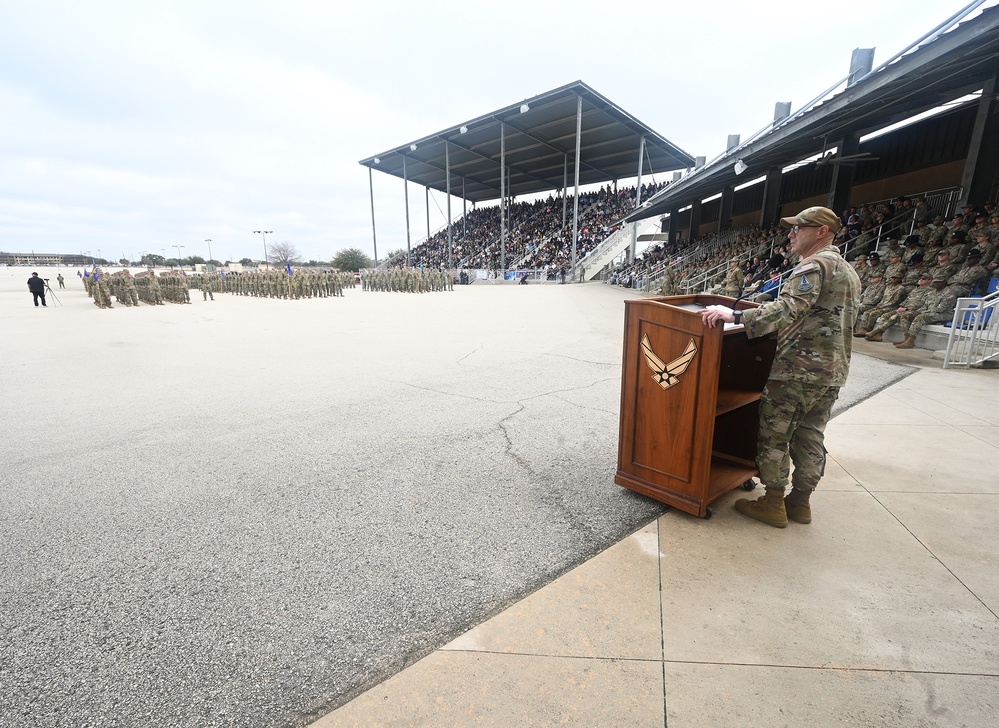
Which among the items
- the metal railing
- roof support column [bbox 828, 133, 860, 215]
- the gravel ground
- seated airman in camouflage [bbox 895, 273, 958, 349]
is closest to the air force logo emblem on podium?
the gravel ground

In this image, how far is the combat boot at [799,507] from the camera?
2508mm

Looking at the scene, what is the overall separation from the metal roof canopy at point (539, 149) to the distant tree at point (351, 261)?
24.6 m

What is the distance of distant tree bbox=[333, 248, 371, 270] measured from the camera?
6950 centimetres

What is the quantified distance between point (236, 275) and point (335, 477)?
3032 cm

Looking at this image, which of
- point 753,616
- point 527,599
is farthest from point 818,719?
point 527,599

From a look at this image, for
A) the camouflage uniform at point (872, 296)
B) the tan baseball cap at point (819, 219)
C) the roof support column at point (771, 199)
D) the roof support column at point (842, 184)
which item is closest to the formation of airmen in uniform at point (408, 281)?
the roof support column at point (771, 199)

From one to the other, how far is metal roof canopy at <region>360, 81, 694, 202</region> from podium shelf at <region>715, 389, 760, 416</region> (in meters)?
28.6

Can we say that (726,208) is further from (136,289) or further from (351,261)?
(351,261)

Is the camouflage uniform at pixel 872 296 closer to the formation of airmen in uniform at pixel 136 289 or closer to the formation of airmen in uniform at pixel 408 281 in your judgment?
the formation of airmen in uniform at pixel 408 281

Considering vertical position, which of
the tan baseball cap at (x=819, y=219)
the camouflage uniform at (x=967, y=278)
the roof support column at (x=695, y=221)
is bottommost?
the camouflage uniform at (x=967, y=278)

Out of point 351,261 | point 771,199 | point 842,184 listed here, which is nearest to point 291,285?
point 771,199

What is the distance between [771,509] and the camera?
8.19 feet

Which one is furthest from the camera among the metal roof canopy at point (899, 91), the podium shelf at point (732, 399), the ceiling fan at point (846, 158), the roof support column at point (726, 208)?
the roof support column at point (726, 208)

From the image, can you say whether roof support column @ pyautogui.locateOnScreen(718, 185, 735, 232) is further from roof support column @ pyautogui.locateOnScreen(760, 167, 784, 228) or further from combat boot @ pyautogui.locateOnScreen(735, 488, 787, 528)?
combat boot @ pyautogui.locateOnScreen(735, 488, 787, 528)
